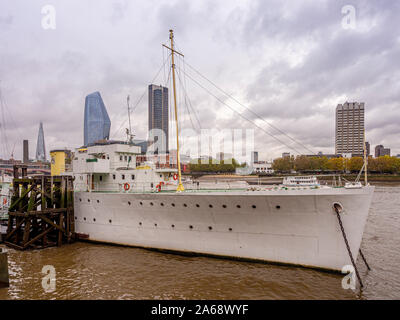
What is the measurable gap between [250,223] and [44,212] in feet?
40.0

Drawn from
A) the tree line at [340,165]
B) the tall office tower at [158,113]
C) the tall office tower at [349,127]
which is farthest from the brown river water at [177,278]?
the tall office tower at [349,127]

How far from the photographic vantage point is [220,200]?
36.4 ft

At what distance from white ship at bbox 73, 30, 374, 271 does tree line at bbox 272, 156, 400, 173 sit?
69.7 m

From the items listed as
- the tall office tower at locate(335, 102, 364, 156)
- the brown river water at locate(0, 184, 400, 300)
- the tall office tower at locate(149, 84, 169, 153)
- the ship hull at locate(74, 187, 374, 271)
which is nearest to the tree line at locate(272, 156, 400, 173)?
the tall office tower at locate(149, 84, 169, 153)

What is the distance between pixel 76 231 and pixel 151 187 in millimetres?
5932

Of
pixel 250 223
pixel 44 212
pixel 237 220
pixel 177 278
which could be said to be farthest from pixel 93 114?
pixel 250 223

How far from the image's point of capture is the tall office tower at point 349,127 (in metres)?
135

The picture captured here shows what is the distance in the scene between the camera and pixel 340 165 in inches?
2980

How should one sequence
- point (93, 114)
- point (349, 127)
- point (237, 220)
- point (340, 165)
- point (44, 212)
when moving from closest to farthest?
point (237, 220) → point (44, 212) → point (340, 165) → point (349, 127) → point (93, 114)

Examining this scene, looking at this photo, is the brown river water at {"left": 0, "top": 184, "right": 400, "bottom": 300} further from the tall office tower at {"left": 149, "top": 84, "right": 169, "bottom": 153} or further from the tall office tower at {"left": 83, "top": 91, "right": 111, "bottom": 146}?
the tall office tower at {"left": 83, "top": 91, "right": 111, "bottom": 146}

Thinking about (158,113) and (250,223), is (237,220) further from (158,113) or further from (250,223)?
(158,113)
